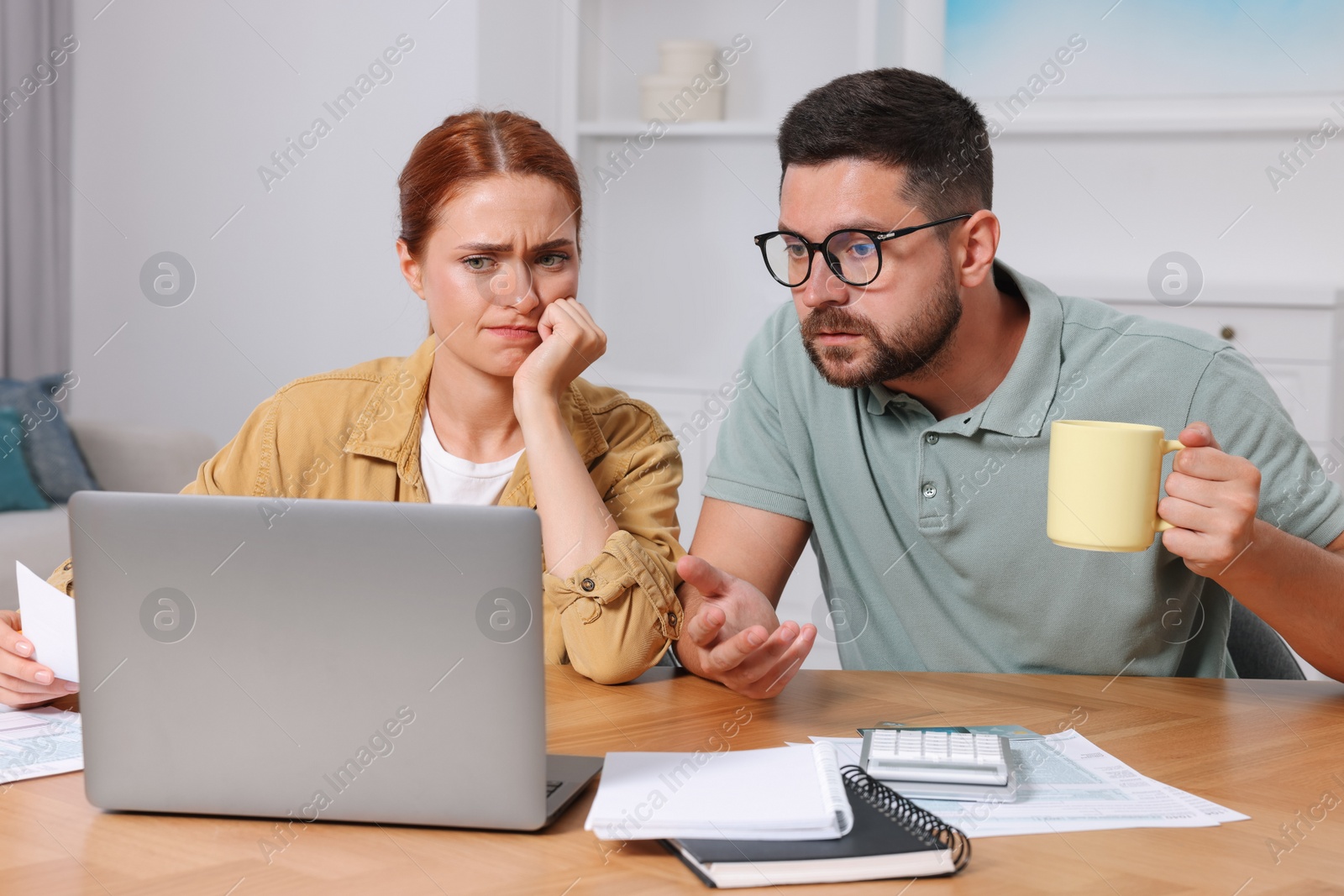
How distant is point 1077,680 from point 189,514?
93 cm

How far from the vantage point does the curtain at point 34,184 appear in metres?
4.11

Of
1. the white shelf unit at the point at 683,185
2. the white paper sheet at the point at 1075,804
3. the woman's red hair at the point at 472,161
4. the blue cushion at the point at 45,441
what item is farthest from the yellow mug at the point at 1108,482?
the blue cushion at the point at 45,441

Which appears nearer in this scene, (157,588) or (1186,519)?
(157,588)

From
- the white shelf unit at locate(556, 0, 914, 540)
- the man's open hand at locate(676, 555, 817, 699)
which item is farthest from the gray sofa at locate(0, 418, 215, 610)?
the man's open hand at locate(676, 555, 817, 699)

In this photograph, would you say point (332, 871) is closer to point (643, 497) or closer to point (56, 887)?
point (56, 887)

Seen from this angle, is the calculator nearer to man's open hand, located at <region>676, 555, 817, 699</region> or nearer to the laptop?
man's open hand, located at <region>676, 555, 817, 699</region>

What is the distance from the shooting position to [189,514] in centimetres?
87

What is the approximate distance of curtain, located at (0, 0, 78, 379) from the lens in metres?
4.11

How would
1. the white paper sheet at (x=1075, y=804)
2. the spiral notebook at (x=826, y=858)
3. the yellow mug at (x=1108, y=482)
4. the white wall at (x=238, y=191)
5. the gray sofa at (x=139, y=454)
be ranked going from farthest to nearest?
the white wall at (x=238, y=191) < the gray sofa at (x=139, y=454) < the yellow mug at (x=1108, y=482) < the white paper sheet at (x=1075, y=804) < the spiral notebook at (x=826, y=858)

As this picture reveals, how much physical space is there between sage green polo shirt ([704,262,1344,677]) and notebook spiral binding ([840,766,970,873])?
23.8 inches

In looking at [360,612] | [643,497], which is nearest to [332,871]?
[360,612]

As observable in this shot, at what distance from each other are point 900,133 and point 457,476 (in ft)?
2.33

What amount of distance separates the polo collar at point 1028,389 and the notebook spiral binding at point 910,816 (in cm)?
65

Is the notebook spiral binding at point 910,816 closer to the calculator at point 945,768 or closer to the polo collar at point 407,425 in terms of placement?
the calculator at point 945,768
